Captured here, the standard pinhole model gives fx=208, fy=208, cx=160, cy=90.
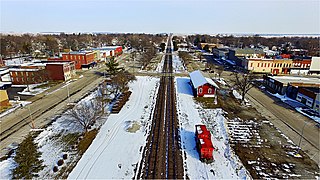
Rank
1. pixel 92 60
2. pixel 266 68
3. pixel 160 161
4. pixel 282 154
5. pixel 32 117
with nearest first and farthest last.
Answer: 1. pixel 160 161
2. pixel 282 154
3. pixel 32 117
4. pixel 266 68
5. pixel 92 60

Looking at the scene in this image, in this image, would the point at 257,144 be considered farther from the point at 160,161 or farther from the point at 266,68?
the point at 266,68

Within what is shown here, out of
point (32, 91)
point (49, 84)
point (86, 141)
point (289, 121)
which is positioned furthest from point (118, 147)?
point (49, 84)

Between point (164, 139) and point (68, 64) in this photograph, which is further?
point (68, 64)

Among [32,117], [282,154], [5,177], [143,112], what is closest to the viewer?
[5,177]

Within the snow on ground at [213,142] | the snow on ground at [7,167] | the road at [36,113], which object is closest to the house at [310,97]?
the snow on ground at [213,142]

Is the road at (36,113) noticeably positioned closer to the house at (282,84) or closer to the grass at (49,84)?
the grass at (49,84)

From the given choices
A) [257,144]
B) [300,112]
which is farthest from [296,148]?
[300,112]

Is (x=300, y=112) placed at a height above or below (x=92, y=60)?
below

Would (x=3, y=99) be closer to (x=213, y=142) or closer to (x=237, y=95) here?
(x=213, y=142)
